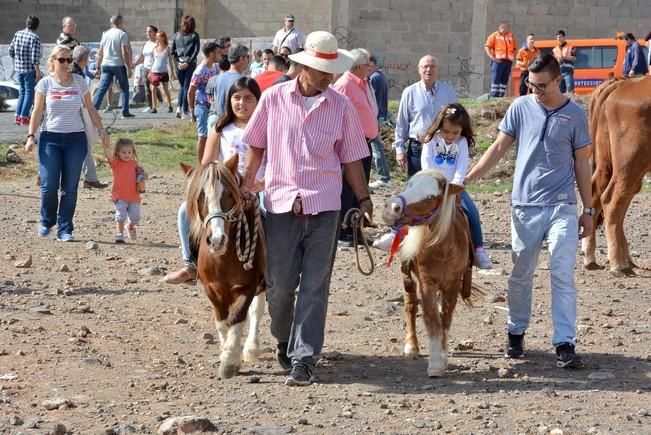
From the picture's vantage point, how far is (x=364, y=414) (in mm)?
7102

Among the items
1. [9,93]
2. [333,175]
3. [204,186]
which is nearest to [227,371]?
[204,186]

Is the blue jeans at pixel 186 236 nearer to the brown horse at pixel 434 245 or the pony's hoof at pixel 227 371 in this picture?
the pony's hoof at pixel 227 371

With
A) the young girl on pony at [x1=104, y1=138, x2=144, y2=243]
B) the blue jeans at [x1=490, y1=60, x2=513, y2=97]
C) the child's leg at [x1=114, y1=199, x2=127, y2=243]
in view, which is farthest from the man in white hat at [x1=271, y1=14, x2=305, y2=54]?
the child's leg at [x1=114, y1=199, x2=127, y2=243]

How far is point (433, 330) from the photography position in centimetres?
809

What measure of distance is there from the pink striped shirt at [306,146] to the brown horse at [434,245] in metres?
0.39

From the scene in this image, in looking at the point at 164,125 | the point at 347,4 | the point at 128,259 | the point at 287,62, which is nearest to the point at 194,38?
the point at 164,125

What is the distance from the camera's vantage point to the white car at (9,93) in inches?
1116

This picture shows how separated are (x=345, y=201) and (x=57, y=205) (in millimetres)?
3545

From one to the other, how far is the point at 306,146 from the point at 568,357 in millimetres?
2230

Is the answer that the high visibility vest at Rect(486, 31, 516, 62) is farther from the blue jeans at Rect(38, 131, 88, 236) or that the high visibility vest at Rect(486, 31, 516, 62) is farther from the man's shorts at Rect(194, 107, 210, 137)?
the blue jeans at Rect(38, 131, 88, 236)

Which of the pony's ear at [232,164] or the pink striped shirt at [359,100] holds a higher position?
the pink striped shirt at [359,100]

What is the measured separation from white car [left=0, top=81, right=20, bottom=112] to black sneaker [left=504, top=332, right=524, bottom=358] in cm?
2129

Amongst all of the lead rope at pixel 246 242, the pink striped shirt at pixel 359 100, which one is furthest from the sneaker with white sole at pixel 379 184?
the lead rope at pixel 246 242

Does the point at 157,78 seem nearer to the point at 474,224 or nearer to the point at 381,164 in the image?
the point at 381,164
